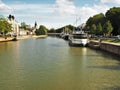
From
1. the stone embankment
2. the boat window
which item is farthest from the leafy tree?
the stone embankment

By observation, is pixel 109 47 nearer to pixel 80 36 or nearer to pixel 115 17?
pixel 80 36

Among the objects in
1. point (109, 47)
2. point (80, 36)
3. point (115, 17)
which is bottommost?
point (109, 47)

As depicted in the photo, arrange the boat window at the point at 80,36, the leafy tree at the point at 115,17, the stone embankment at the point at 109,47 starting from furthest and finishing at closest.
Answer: the leafy tree at the point at 115,17 < the boat window at the point at 80,36 < the stone embankment at the point at 109,47

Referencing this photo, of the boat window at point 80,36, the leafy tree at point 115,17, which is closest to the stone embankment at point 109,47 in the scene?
the boat window at point 80,36

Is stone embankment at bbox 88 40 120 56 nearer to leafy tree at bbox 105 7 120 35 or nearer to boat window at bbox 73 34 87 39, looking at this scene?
boat window at bbox 73 34 87 39

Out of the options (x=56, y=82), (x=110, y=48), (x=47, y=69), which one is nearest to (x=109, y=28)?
(x=110, y=48)

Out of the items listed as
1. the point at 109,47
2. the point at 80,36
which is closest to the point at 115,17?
the point at 80,36

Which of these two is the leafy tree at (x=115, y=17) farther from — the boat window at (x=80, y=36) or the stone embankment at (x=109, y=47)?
the stone embankment at (x=109, y=47)

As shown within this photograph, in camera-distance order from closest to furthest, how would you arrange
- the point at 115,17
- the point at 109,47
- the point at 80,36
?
1. the point at 109,47
2. the point at 80,36
3. the point at 115,17

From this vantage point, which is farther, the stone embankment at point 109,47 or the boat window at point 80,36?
the boat window at point 80,36

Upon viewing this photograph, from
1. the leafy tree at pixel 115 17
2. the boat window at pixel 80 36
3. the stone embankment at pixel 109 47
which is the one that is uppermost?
the leafy tree at pixel 115 17

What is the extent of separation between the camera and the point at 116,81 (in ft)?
91.2

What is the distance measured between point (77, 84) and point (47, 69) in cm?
886

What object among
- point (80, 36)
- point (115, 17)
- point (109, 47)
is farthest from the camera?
point (115, 17)
